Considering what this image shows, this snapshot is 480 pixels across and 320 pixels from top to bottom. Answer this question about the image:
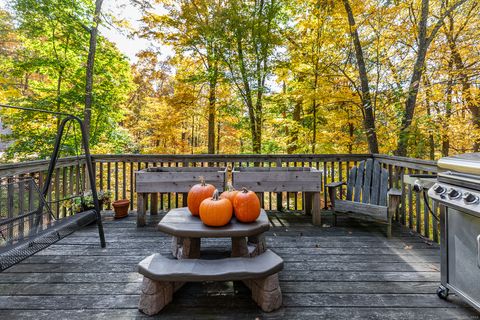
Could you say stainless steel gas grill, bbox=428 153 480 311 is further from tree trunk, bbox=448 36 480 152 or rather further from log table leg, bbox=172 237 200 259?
tree trunk, bbox=448 36 480 152

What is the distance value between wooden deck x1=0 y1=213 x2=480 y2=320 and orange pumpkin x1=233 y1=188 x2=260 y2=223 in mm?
584

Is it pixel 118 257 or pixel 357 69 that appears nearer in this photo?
pixel 118 257

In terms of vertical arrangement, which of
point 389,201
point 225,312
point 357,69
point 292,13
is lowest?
point 225,312

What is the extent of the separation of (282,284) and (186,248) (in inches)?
31.6

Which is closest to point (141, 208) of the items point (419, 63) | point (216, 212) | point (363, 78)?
point (216, 212)

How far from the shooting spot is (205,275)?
146 cm

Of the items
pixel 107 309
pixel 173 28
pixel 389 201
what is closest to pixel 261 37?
pixel 173 28

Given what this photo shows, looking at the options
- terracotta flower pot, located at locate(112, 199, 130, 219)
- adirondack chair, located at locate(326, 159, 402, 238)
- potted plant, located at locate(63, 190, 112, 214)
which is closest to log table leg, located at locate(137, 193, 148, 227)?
terracotta flower pot, located at locate(112, 199, 130, 219)

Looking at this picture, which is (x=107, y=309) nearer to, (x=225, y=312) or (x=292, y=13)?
(x=225, y=312)

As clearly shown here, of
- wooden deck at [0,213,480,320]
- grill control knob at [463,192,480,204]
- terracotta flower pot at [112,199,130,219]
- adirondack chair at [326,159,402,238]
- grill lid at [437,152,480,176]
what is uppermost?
grill lid at [437,152,480,176]

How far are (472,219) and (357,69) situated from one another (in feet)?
16.1

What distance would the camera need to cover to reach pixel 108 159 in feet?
12.8

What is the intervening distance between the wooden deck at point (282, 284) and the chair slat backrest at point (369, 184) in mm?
564

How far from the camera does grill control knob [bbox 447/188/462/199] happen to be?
1.57 m
